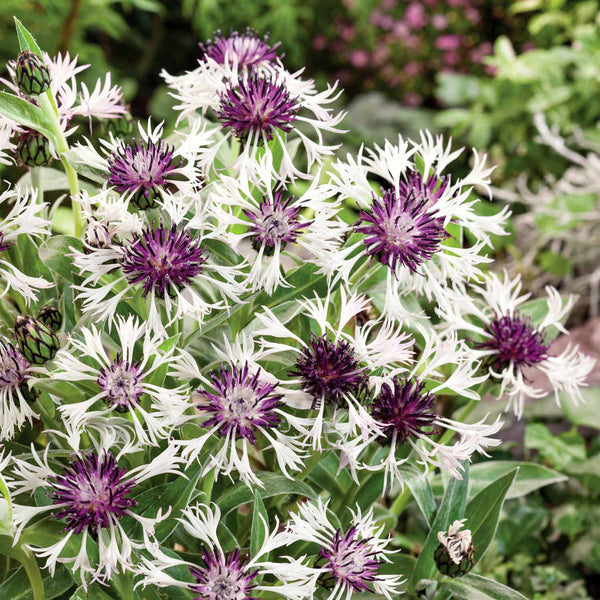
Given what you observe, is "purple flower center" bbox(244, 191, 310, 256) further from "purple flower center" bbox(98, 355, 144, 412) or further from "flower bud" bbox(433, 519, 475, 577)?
"flower bud" bbox(433, 519, 475, 577)

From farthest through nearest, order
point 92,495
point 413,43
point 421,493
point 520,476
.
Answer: point 413,43 → point 520,476 → point 421,493 → point 92,495

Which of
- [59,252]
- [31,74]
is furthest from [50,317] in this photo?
[31,74]

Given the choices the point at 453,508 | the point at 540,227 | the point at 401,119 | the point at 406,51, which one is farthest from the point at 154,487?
the point at 406,51

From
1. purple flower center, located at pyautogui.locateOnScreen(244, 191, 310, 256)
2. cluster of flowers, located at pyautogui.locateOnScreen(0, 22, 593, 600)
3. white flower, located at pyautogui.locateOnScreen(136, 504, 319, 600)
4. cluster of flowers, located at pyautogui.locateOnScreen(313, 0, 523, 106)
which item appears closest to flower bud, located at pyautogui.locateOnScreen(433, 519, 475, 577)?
cluster of flowers, located at pyautogui.locateOnScreen(0, 22, 593, 600)

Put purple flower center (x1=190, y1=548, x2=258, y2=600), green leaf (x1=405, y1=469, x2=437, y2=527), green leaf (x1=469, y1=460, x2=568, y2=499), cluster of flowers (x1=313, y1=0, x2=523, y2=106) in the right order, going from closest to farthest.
Result: 1. purple flower center (x1=190, y1=548, x2=258, y2=600)
2. green leaf (x1=405, y1=469, x2=437, y2=527)
3. green leaf (x1=469, y1=460, x2=568, y2=499)
4. cluster of flowers (x1=313, y1=0, x2=523, y2=106)

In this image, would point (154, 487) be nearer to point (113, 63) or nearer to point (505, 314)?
point (505, 314)

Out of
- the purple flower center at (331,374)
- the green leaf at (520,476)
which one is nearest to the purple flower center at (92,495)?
the purple flower center at (331,374)

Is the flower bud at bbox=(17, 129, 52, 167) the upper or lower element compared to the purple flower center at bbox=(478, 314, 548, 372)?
upper

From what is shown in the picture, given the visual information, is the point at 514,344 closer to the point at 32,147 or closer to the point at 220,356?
the point at 220,356
